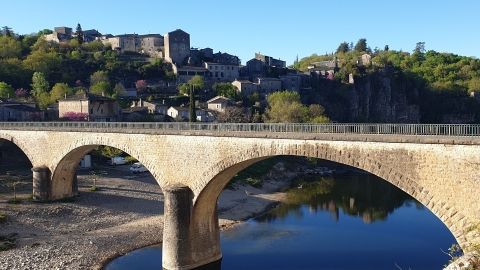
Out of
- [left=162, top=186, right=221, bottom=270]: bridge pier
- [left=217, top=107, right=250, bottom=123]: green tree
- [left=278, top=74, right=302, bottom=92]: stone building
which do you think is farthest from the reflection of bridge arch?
[left=278, top=74, right=302, bottom=92]: stone building

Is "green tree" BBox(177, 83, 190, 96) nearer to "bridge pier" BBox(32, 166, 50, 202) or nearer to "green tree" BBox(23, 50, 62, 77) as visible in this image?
"green tree" BBox(23, 50, 62, 77)

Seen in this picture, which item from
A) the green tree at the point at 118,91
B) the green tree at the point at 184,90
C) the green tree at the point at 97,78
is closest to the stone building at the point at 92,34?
the green tree at the point at 97,78

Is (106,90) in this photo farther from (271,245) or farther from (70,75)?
(271,245)

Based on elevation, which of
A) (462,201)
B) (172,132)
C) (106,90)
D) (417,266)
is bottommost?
(417,266)

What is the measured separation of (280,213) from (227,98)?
45.4 m

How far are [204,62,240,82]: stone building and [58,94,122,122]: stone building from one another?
44.0 metres

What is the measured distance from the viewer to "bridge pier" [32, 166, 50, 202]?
40.3 m

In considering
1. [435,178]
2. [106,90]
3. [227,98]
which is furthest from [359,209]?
[106,90]

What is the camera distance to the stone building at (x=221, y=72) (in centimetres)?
11206

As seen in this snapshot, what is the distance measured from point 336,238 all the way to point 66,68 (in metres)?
82.6

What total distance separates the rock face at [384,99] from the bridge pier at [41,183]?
255 ft

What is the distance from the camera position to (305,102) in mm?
99938

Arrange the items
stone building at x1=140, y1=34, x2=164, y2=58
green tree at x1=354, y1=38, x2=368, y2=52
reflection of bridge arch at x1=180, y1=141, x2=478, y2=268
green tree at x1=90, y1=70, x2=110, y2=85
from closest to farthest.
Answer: reflection of bridge arch at x1=180, y1=141, x2=478, y2=268, green tree at x1=90, y1=70, x2=110, y2=85, stone building at x1=140, y1=34, x2=164, y2=58, green tree at x1=354, y1=38, x2=368, y2=52

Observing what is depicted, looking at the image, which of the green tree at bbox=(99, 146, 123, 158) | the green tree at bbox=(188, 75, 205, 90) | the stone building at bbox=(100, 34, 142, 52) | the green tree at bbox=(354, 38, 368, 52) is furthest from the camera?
the green tree at bbox=(354, 38, 368, 52)
